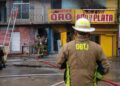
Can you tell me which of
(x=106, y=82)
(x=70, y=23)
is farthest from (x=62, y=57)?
(x=70, y=23)

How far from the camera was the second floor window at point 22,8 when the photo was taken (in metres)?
39.7

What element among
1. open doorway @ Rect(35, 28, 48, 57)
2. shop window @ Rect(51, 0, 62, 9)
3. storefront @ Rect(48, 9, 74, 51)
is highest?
shop window @ Rect(51, 0, 62, 9)

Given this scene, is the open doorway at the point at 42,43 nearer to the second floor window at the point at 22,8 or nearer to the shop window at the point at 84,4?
the second floor window at the point at 22,8

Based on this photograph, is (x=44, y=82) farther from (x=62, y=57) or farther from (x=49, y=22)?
(x=49, y=22)

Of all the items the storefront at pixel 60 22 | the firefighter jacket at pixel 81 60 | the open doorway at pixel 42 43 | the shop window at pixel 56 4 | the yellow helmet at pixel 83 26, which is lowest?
the open doorway at pixel 42 43

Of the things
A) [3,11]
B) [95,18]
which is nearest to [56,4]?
[95,18]

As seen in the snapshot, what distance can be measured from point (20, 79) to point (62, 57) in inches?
499

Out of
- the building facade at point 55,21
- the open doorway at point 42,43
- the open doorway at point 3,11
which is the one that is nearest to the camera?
the open doorway at point 42,43

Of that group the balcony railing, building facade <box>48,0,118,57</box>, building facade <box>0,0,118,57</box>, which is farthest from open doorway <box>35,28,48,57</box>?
building facade <box>48,0,118,57</box>

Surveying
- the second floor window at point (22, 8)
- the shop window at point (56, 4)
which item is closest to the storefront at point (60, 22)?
the shop window at point (56, 4)

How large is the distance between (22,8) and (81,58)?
35.0 meters

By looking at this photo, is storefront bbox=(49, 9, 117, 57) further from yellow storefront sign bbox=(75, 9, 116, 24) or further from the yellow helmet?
the yellow helmet

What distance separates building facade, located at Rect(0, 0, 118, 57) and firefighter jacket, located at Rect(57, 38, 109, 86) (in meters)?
32.5

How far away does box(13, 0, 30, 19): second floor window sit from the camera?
130ft
